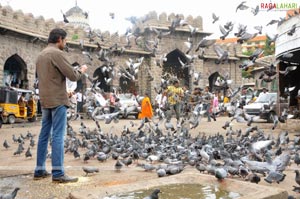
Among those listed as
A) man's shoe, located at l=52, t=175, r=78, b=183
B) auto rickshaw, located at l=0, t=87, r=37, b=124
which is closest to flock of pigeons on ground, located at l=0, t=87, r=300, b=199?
man's shoe, located at l=52, t=175, r=78, b=183

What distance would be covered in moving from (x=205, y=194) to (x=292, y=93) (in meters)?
13.1

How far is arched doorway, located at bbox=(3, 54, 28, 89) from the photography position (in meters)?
21.9

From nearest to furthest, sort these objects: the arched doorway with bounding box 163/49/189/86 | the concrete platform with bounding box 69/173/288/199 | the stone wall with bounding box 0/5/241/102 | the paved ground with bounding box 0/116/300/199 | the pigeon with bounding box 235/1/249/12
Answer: the concrete platform with bounding box 69/173/288/199
the paved ground with bounding box 0/116/300/199
the pigeon with bounding box 235/1/249/12
the stone wall with bounding box 0/5/241/102
the arched doorway with bounding box 163/49/189/86

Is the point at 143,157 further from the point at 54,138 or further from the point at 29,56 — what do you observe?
the point at 29,56

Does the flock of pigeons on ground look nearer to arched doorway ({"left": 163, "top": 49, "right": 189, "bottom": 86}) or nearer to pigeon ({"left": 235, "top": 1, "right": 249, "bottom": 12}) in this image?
pigeon ({"left": 235, "top": 1, "right": 249, "bottom": 12})

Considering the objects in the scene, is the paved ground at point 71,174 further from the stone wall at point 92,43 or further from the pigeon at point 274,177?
the stone wall at point 92,43

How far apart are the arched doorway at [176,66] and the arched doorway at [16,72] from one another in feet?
41.5

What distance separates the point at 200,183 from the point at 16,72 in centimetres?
2041

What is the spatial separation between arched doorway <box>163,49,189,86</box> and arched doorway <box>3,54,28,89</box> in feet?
41.5

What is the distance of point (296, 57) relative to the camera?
14070mm

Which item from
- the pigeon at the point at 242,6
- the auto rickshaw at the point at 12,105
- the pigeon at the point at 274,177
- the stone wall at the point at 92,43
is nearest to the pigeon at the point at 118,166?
the pigeon at the point at 274,177

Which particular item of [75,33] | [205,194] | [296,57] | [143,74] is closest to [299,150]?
[205,194]

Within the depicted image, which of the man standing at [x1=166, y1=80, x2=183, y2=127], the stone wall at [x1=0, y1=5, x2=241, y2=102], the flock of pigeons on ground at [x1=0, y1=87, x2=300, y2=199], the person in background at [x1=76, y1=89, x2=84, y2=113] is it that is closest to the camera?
the flock of pigeons on ground at [x1=0, y1=87, x2=300, y2=199]

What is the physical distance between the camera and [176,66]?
3247cm
